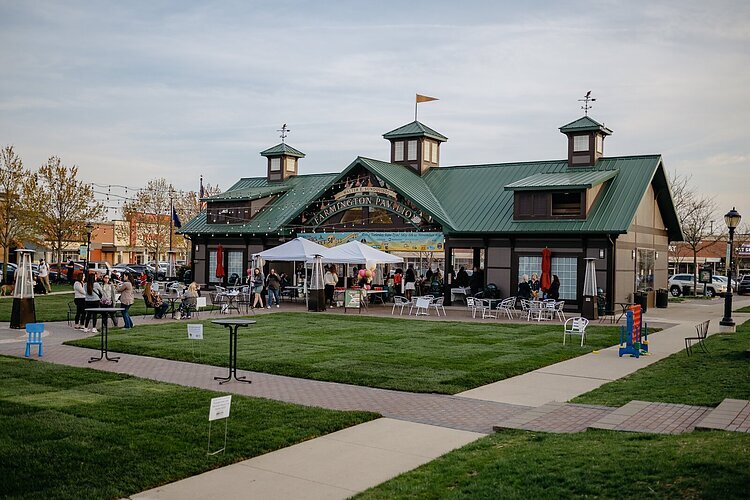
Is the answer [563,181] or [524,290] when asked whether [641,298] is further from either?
[563,181]

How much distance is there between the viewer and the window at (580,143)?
30.5 meters

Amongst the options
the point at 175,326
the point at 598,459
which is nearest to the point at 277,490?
the point at 598,459

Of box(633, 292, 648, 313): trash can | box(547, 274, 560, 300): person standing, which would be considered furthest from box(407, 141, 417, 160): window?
box(633, 292, 648, 313): trash can

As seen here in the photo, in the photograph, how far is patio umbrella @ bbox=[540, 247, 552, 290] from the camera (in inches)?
1038

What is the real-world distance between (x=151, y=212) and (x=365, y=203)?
3966 cm

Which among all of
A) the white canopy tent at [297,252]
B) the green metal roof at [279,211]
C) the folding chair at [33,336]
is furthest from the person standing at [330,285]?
the folding chair at [33,336]

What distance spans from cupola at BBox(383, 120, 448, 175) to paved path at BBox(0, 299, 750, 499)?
1963 centimetres

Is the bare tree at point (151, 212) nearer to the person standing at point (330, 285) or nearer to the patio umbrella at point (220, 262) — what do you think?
the patio umbrella at point (220, 262)

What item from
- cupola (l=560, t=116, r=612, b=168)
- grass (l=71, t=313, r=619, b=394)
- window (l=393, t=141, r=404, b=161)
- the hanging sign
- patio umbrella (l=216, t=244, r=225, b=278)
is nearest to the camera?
the hanging sign

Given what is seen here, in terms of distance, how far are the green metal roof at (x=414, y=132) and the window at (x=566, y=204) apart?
8.80 metres

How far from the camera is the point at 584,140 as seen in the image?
3053 centimetres

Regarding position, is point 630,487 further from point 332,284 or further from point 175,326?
point 332,284

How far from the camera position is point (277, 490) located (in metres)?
6.57

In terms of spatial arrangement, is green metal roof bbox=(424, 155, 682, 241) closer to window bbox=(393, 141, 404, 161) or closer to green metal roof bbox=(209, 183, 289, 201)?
window bbox=(393, 141, 404, 161)
